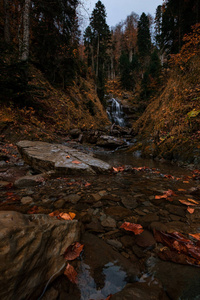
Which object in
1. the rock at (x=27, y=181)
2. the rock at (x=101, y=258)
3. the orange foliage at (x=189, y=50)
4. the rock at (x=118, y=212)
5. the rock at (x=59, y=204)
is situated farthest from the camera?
the orange foliage at (x=189, y=50)

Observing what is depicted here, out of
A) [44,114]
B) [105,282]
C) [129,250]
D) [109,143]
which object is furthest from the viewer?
[109,143]

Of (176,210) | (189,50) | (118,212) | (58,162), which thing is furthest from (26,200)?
(189,50)

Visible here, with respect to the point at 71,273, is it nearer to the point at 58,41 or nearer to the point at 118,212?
the point at 118,212

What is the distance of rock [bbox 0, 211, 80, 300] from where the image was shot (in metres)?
0.63

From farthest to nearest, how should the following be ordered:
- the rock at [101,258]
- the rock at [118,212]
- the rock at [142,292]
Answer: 1. the rock at [118,212]
2. the rock at [101,258]
3. the rock at [142,292]

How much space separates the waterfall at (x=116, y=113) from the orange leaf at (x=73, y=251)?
68.7 feet

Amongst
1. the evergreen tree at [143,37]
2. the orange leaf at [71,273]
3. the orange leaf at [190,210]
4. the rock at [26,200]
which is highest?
the evergreen tree at [143,37]

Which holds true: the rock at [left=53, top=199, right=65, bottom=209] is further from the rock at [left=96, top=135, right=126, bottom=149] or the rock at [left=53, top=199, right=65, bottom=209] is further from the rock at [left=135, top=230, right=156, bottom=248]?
the rock at [left=96, top=135, right=126, bottom=149]

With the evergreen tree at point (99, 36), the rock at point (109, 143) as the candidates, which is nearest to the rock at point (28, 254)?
the rock at point (109, 143)

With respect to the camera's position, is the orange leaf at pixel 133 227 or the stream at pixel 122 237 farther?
the orange leaf at pixel 133 227

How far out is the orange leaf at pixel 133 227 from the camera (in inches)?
54.2

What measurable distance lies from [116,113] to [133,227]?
78.2ft

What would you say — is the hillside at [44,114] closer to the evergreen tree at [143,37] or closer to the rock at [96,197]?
the rock at [96,197]

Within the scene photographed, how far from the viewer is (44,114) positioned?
28.4 feet
